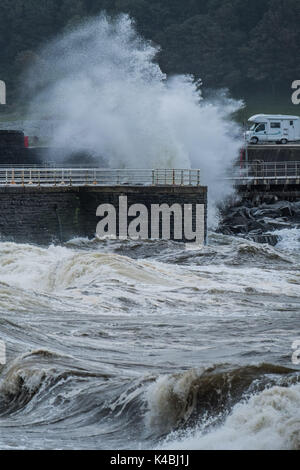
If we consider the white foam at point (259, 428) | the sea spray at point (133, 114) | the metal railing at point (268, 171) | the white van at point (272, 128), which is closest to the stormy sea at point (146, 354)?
the white foam at point (259, 428)

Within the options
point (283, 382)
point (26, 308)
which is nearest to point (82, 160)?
point (26, 308)

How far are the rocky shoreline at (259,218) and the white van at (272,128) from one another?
37.9ft

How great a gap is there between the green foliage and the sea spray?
22175 millimetres

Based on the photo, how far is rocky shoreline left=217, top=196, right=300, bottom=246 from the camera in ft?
Result: 103

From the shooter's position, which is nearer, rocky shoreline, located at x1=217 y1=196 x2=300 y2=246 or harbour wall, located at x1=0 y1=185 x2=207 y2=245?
harbour wall, located at x1=0 y1=185 x2=207 y2=245

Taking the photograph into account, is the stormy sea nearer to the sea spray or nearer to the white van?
the sea spray

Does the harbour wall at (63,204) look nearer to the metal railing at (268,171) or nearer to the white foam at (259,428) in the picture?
the metal railing at (268,171)

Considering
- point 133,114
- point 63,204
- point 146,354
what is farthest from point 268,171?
point 146,354

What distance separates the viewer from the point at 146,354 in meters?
12.9

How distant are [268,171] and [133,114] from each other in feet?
28.0

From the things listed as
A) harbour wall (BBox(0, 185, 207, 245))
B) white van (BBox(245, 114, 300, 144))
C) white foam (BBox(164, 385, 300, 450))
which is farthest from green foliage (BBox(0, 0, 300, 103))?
white foam (BBox(164, 385, 300, 450))

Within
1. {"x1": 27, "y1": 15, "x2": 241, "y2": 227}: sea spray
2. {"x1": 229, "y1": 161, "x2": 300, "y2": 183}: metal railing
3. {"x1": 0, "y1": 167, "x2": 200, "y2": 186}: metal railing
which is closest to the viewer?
{"x1": 0, "y1": 167, "x2": 200, "y2": 186}: metal railing

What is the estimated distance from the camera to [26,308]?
16109 millimetres

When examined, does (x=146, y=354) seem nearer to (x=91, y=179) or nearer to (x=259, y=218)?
(x=91, y=179)
